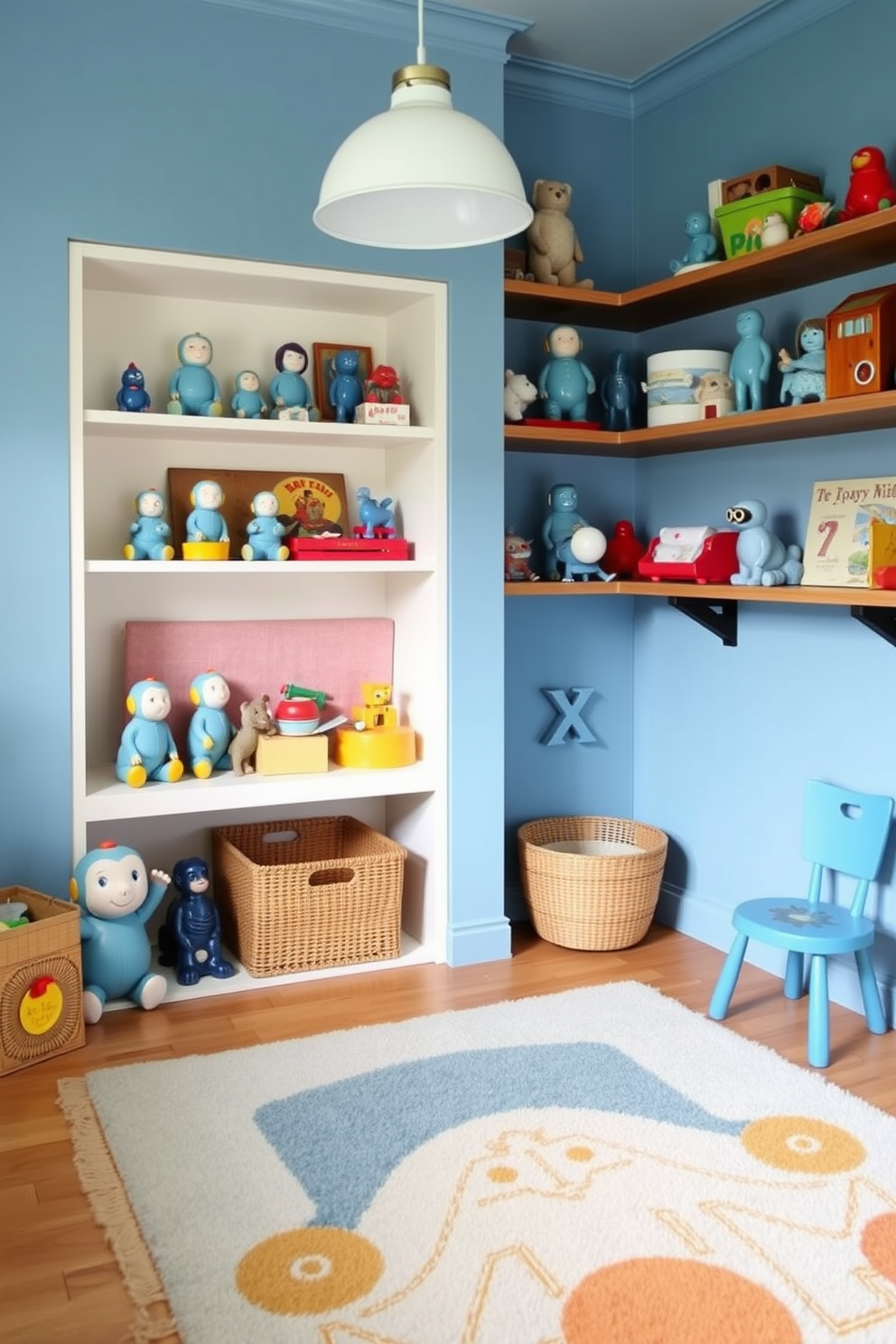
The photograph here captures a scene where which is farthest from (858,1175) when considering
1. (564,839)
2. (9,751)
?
(9,751)

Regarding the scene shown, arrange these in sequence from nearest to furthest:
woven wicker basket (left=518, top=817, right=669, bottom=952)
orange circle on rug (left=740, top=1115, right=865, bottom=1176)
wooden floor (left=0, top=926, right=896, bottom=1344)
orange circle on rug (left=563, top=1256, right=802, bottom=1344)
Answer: orange circle on rug (left=563, top=1256, right=802, bottom=1344), wooden floor (left=0, top=926, right=896, bottom=1344), orange circle on rug (left=740, top=1115, right=865, bottom=1176), woven wicker basket (left=518, top=817, right=669, bottom=952)

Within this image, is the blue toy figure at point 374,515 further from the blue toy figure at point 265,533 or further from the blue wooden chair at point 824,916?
the blue wooden chair at point 824,916

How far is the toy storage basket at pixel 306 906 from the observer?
2996 mm

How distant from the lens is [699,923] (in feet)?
11.2

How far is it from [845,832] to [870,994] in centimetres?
36

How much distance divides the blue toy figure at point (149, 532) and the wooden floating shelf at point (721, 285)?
104 cm

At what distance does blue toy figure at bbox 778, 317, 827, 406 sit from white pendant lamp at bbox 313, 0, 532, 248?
1124 mm

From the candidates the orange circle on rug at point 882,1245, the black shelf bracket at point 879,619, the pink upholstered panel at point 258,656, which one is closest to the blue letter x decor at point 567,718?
the pink upholstered panel at point 258,656

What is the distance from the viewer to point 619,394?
3375 millimetres

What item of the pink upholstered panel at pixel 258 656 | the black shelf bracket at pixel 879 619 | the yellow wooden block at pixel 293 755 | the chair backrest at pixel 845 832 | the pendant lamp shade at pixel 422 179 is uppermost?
the pendant lamp shade at pixel 422 179

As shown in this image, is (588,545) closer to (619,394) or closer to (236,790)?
(619,394)

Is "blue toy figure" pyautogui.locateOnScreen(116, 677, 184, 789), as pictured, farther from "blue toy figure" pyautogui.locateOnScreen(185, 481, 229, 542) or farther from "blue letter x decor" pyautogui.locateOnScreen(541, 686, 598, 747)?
"blue letter x decor" pyautogui.locateOnScreen(541, 686, 598, 747)

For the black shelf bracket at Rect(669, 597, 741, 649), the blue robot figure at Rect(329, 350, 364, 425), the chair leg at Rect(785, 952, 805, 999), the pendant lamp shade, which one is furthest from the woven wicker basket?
the pendant lamp shade

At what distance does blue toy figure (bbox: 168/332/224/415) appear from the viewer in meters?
2.98
